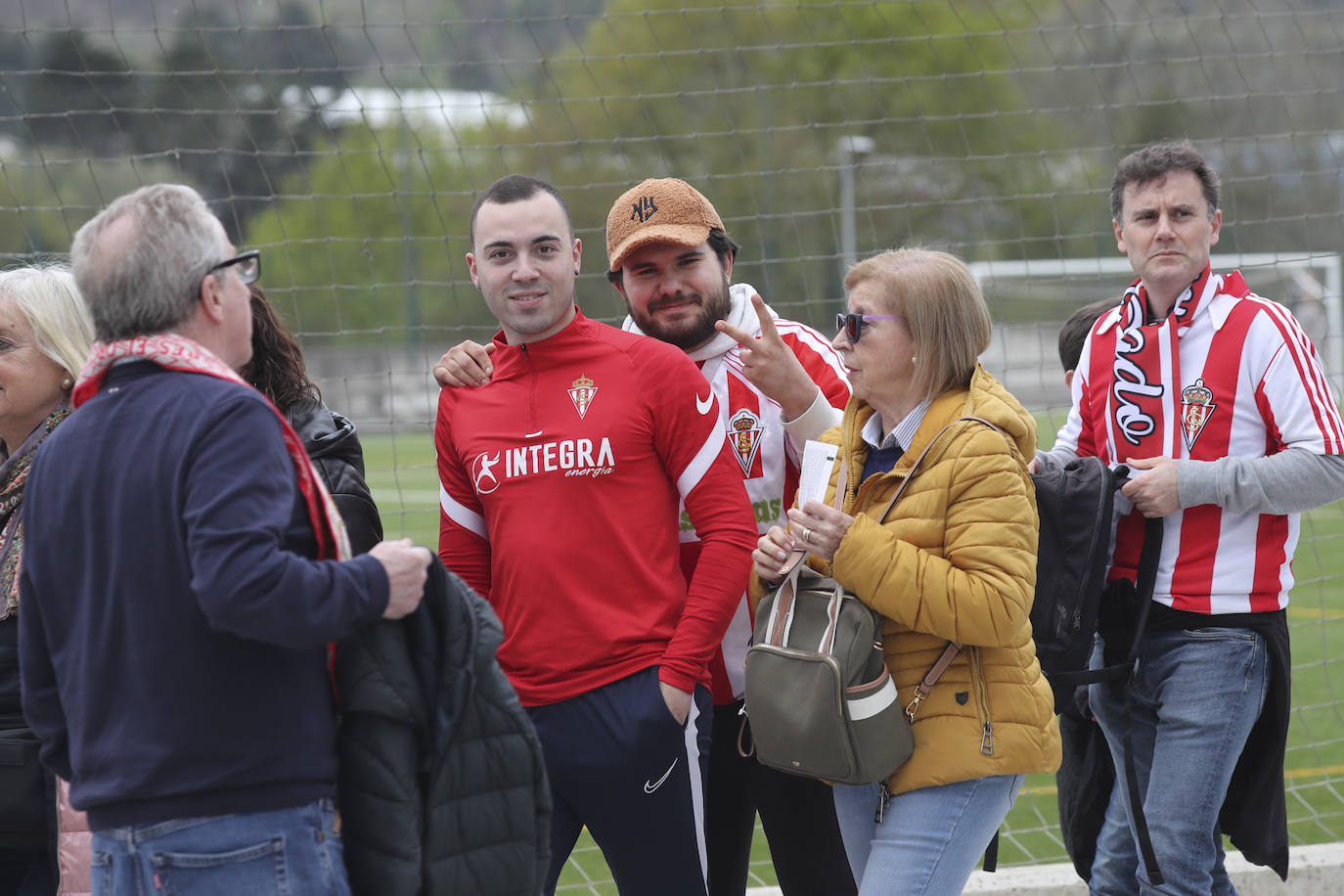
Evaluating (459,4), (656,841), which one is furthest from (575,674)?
(459,4)

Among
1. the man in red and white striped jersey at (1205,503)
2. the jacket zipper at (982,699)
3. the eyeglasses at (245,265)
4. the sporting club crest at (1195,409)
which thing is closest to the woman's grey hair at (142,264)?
the eyeglasses at (245,265)

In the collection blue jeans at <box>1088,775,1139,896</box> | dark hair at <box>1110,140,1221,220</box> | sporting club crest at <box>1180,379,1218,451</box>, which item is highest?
dark hair at <box>1110,140,1221,220</box>

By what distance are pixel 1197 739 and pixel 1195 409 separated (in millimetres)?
723

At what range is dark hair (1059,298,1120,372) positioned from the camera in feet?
11.1

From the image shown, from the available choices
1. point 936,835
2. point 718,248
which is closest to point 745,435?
point 718,248

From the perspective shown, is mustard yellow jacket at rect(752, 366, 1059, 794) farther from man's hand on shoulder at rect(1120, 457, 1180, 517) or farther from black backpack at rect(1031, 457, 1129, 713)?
man's hand on shoulder at rect(1120, 457, 1180, 517)

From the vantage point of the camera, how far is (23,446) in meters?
2.46

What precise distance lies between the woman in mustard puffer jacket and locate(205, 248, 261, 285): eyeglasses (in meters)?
1.03

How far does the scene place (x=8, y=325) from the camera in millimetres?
2479

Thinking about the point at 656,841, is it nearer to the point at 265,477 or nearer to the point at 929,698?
the point at 929,698

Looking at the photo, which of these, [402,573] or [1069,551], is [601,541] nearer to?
[402,573]

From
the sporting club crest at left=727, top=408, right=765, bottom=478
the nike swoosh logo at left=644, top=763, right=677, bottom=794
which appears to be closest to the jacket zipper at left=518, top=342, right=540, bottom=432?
the sporting club crest at left=727, top=408, right=765, bottom=478

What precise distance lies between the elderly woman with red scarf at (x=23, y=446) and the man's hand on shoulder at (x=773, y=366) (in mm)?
1335

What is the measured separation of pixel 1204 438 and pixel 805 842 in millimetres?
1262
